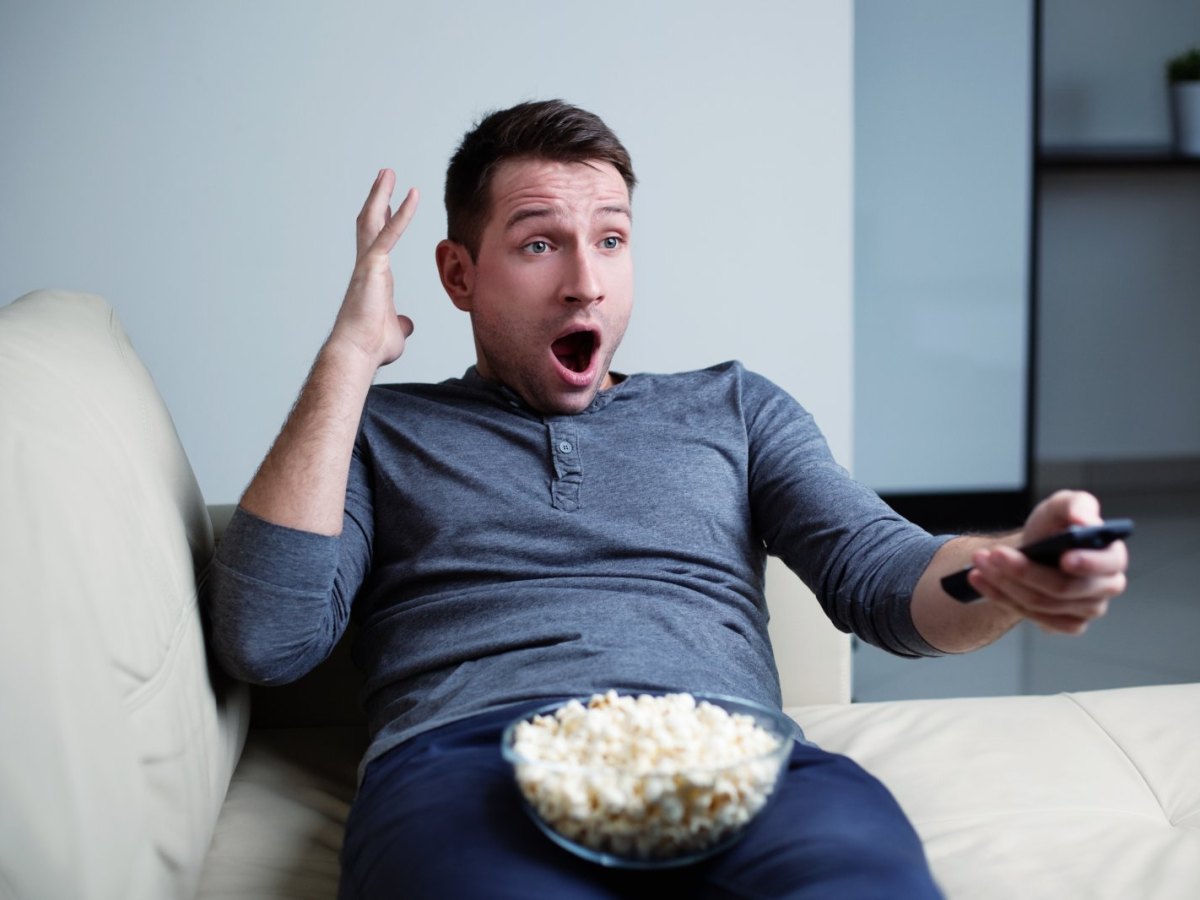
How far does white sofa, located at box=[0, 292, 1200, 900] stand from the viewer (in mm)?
931

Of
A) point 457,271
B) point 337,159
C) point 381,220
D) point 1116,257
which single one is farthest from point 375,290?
point 1116,257

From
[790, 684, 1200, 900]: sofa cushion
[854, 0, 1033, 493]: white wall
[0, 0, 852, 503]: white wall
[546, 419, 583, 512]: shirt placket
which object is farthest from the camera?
[854, 0, 1033, 493]: white wall

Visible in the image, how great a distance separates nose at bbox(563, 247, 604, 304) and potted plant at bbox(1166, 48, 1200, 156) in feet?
11.5

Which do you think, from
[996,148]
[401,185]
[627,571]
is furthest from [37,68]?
[996,148]

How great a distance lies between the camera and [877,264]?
13.6 feet

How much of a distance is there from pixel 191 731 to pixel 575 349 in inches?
25.7

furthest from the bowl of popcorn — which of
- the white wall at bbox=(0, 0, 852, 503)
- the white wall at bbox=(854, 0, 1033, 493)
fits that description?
the white wall at bbox=(854, 0, 1033, 493)

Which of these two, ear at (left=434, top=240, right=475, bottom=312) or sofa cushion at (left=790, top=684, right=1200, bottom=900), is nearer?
sofa cushion at (left=790, top=684, right=1200, bottom=900)

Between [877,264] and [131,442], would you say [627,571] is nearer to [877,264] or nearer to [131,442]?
[131,442]

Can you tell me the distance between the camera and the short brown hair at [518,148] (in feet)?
5.04

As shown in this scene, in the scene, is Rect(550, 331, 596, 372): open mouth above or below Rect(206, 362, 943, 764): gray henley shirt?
above

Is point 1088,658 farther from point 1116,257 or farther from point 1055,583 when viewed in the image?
point 1055,583

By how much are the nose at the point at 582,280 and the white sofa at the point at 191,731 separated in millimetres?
487

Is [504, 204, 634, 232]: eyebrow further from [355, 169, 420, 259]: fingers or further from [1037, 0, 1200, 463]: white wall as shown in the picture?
[1037, 0, 1200, 463]: white wall
